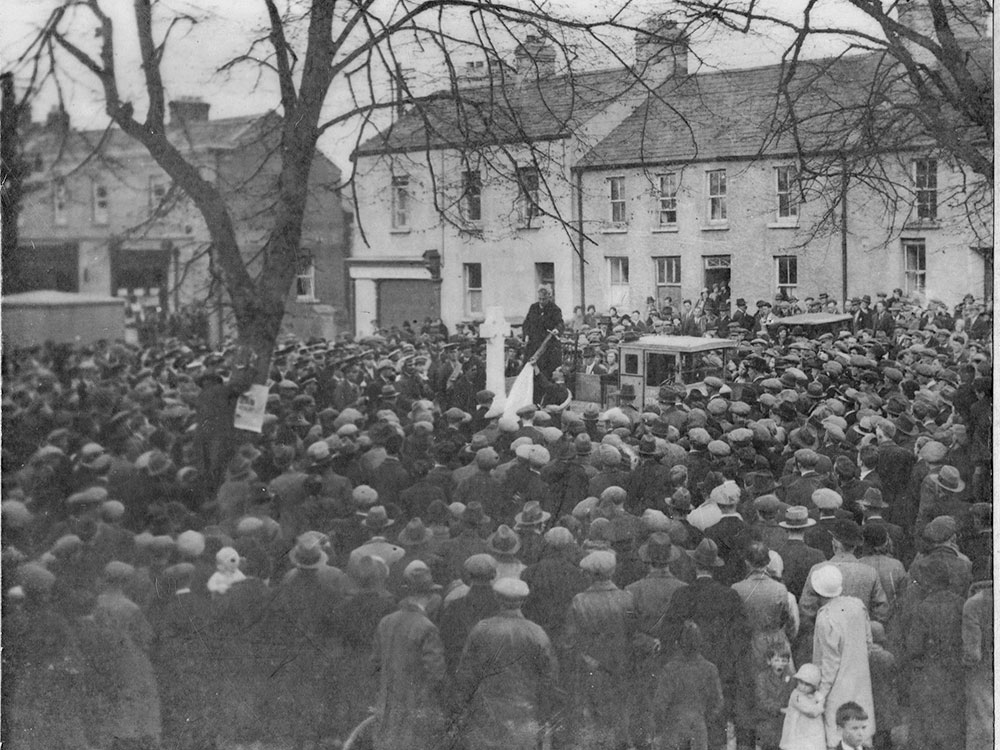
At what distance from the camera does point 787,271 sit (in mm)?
6645

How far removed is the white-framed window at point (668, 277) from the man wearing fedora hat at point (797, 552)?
5.30ft

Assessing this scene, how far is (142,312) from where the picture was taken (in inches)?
279

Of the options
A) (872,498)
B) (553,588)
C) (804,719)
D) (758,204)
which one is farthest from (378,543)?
(758,204)

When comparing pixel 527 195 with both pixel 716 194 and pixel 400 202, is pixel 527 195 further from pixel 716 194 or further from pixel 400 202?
pixel 716 194

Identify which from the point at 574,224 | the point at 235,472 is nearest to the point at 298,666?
the point at 235,472

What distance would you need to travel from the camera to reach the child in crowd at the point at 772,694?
576cm

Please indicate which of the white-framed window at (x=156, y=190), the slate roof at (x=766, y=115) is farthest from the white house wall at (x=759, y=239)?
the white-framed window at (x=156, y=190)

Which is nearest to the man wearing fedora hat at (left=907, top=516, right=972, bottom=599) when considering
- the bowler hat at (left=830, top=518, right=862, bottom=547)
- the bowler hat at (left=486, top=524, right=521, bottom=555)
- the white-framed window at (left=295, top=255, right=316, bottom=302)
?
the bowler hat at (left=830, top=518, right=862, bottom=547)

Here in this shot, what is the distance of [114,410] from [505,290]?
2.78 meters

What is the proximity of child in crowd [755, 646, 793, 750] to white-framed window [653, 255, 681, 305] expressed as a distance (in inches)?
91.6

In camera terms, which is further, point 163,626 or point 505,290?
point 505,290

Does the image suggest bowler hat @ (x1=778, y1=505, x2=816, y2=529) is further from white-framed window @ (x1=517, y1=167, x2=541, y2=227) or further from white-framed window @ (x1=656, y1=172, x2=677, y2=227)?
white-framed window @ (x1=517, y1=167, x2=541, y2=227)

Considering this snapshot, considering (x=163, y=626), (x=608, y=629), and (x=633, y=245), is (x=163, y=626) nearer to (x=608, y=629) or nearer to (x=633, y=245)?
(x=608, y=629)

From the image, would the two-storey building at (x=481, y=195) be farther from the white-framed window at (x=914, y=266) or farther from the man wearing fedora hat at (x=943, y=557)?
the man wearing fedora hat at (x=943, y=557)
